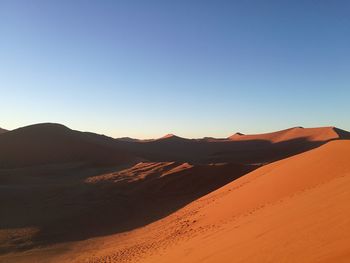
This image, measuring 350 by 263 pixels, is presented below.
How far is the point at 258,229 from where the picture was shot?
8680mm

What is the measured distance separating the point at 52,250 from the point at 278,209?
30.7ft

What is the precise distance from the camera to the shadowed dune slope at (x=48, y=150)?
41375mm

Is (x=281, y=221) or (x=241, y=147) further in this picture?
(x=241, y=147)

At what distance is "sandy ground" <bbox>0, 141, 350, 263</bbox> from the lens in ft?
22.1

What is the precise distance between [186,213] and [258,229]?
27.6ft

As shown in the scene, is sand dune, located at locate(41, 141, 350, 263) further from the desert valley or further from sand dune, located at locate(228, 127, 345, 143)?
sand dune, located at locate(228, 127, 345, 143)

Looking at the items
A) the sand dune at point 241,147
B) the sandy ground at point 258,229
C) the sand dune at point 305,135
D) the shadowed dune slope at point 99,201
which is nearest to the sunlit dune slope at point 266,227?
the sandy ground at point 258,229

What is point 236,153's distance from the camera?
5347 cm

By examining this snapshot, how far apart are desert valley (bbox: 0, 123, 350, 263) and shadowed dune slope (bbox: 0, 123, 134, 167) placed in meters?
4.88

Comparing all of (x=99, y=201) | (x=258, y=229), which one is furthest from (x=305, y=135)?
(x=258, y=229)

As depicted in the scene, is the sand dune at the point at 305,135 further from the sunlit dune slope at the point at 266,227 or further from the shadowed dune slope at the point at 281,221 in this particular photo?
the shadowed dune slope at the point at 281,221

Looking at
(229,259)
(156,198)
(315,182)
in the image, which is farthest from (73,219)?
A: (229,259)

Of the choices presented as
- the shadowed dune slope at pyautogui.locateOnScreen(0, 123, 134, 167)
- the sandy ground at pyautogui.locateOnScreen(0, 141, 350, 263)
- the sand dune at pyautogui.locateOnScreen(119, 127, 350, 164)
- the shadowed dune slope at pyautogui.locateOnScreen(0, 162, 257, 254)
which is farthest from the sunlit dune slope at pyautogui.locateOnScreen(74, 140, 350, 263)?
the sand dune at pyautogui.locateOnScreen(119, 127, 350, 164)

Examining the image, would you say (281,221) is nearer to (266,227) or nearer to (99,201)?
(266,227)
